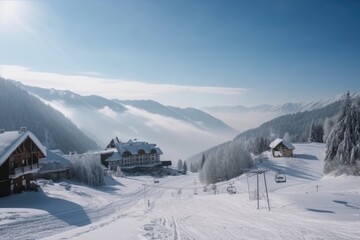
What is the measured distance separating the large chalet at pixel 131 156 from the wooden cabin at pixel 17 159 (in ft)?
228

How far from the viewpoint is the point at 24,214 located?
33094 millimetres

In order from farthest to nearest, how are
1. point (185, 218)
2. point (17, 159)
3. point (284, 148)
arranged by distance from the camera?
1. point (284, 148)
2. point (17, 159)
3. point (185, 218)

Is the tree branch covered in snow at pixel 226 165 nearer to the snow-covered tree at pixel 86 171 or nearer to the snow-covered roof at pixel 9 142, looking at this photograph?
the snow-covered tree at pixel 86 171

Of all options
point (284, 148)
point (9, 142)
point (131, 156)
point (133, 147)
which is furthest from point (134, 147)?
point (9, 142)

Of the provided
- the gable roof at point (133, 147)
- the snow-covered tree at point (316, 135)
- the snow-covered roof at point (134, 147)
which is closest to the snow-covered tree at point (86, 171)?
the gable roof at point (133, 147)

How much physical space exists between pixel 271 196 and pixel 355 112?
3318 cm

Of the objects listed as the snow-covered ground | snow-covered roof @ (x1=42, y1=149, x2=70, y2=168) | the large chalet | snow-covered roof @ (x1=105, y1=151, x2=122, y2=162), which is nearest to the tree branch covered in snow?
the snow-covered ground

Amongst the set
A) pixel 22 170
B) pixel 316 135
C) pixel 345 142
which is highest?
pixel 316 135

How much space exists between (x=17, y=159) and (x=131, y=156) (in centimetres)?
8009

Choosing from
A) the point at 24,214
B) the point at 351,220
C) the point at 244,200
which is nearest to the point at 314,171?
the point at 244,200

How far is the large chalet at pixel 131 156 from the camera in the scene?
12231 centimetres

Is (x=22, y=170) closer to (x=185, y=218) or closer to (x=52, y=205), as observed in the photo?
(x=52, y=205)

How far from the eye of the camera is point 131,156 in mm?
126438

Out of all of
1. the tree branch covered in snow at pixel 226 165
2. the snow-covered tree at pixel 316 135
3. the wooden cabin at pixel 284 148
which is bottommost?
the tree branch covered in snow at pixel 226 165
